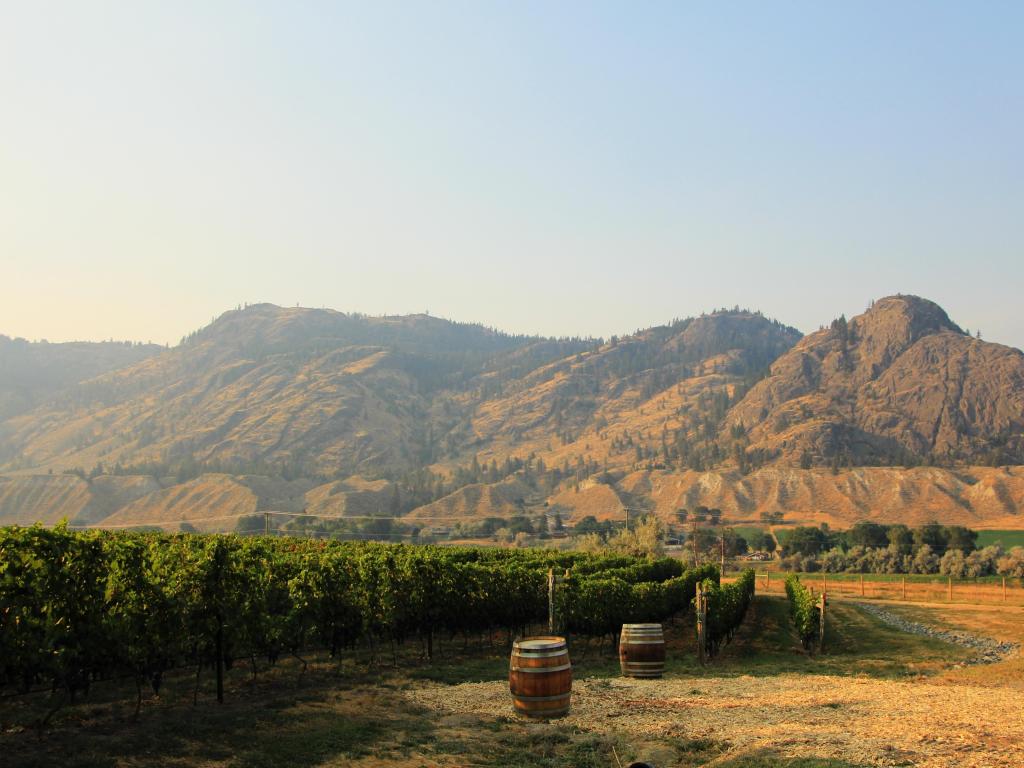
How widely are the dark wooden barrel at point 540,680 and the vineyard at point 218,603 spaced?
553 cm

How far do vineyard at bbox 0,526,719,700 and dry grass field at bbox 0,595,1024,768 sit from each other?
0.77 m

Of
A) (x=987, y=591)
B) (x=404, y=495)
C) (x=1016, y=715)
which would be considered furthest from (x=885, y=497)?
(x=1016, y=715)

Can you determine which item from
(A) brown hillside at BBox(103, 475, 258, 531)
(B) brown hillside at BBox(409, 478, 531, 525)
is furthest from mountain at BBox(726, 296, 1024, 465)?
(A) brown hillside at BBox(103, 475, 258, 531)

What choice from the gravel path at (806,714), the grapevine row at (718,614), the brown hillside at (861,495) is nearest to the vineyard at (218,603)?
the grapevine row at (718,614)

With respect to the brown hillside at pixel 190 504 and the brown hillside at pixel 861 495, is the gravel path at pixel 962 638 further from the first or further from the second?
the brown hillside at pixel 190 504

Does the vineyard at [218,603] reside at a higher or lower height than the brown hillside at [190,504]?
higher

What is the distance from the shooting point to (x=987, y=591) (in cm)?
5225

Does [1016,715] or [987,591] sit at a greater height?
[1016,715]

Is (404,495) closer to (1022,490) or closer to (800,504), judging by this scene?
(800,504)

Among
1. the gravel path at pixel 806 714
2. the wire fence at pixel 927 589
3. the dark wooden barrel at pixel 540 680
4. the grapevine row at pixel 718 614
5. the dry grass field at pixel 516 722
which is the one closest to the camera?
the gravel path at pixel 806 714

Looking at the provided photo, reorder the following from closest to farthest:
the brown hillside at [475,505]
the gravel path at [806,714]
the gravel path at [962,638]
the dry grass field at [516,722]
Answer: the gravel path at [806,714] → the dry grass field at [516,722] → the gravel path at [962,638] → the brown hillside at [475,505]

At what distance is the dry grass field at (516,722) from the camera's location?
9.94 m

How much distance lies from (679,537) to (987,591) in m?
68.7

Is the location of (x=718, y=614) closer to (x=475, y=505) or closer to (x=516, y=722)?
(x=516, y=722)
